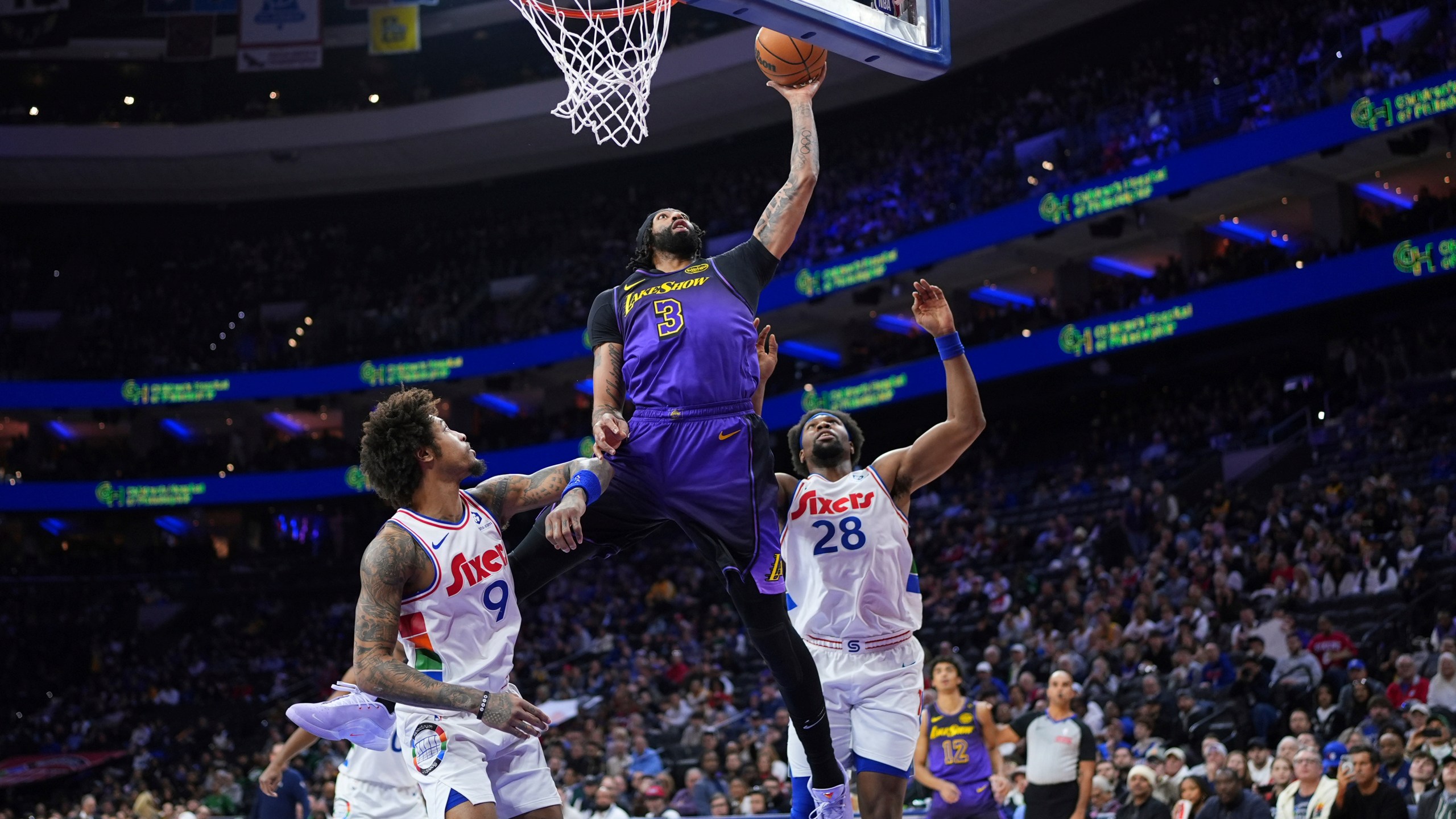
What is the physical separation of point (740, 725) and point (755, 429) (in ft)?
42.7

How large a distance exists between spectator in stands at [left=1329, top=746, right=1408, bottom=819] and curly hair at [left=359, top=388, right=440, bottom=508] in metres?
7.15

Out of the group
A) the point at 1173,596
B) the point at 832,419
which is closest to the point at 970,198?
the point at 1173,596

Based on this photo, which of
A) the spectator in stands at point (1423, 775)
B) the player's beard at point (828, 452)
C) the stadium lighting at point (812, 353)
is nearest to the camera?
the player's beard at point (828, 452)

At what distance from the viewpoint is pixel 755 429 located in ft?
17.8

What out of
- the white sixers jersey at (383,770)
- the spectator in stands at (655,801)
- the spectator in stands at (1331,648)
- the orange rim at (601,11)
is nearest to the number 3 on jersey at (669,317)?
the orange rim at (601,11)

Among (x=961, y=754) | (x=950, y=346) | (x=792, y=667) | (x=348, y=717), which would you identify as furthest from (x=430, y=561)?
(x=961, y=754)

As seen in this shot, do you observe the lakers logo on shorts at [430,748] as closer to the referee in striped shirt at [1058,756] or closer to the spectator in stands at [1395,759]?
the referee in striped shirt at [1058,756]

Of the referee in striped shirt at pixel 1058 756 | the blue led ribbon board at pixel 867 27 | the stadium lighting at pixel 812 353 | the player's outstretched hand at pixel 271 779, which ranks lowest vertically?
the referee in striped shirt at pixel 1058 756

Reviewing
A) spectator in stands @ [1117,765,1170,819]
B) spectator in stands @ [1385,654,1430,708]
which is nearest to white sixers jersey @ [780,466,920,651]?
spectator in stands @ [1117,765,1170,819]

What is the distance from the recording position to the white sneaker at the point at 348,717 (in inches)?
181

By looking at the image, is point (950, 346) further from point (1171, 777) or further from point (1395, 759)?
point (1395, 759)

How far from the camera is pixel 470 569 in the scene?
475 centimetres

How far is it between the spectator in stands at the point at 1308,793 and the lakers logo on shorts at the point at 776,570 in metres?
5.94

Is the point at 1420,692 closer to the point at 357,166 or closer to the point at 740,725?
the point at 740,725
